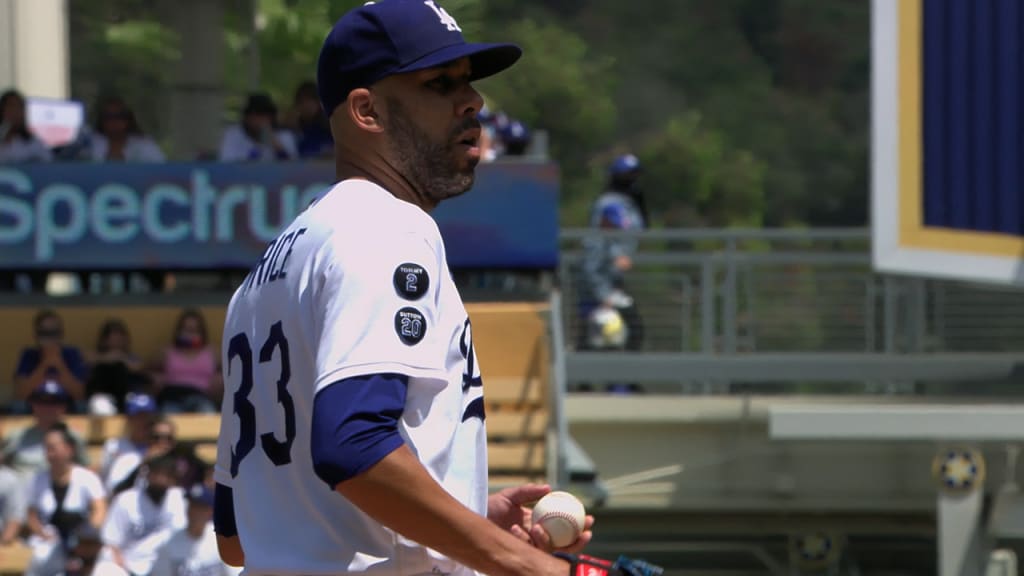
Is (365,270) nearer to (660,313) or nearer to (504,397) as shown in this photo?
(504,397)

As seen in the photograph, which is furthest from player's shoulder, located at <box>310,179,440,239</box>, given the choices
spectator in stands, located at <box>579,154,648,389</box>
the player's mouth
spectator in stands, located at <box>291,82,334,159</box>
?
spectator in stands, located at <box>579,154,648,389</box>

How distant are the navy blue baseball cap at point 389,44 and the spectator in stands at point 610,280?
34.5ft

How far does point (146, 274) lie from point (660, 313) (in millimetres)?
3682

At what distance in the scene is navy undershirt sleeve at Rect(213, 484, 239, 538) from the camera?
2797mm

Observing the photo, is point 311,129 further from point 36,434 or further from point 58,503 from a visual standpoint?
point 58,503

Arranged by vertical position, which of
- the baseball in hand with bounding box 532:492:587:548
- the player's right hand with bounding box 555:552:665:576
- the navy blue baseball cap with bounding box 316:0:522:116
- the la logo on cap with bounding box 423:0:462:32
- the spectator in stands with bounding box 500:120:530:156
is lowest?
the player's right hand with bounding box 555:552:665:576

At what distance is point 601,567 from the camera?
243cm

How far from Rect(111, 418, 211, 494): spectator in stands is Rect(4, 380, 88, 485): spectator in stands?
43 centimetres

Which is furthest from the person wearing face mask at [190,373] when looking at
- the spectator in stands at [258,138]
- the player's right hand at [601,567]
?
the player's right hand at [601,567]

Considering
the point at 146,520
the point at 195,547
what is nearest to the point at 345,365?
the point at 195,547

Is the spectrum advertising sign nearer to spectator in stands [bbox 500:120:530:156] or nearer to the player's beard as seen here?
spectator in stands [bbox 500:120:530:156]

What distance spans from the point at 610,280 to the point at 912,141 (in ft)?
7.73

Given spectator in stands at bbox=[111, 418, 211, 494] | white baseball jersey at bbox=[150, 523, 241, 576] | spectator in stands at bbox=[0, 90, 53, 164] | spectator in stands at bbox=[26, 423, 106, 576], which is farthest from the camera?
spectator in stands at bbox=[0, 90, 53, 164]

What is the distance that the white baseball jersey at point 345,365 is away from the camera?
235cm
